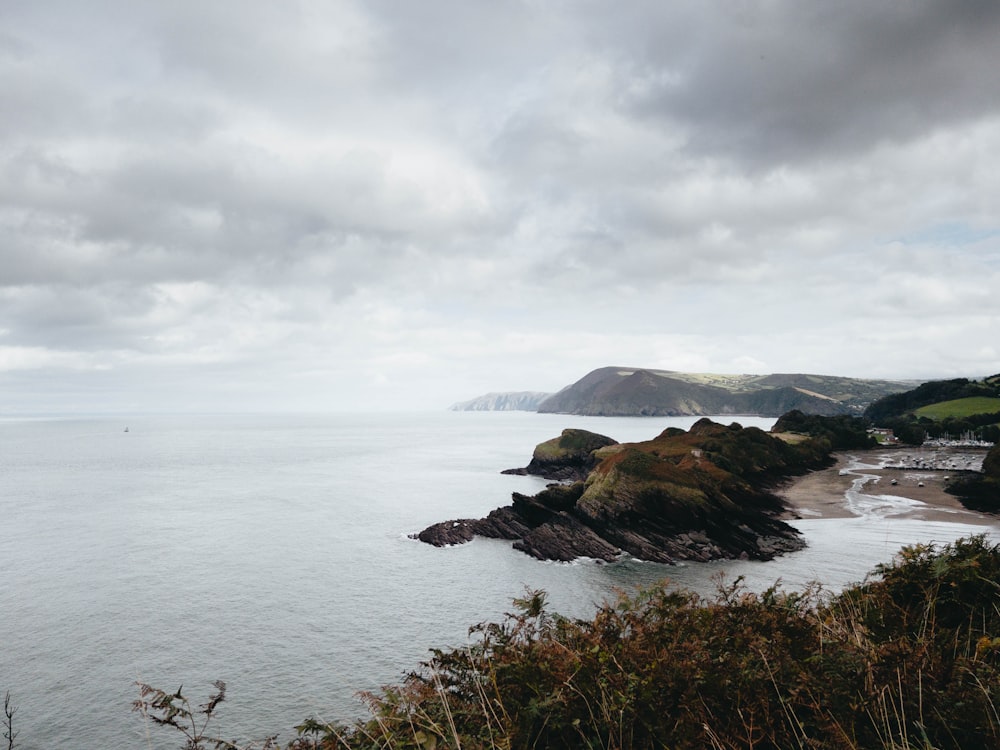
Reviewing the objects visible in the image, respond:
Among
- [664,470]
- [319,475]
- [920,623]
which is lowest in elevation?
[319,475]

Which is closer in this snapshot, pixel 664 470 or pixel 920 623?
pixel 920 623

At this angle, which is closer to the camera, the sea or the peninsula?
the sea

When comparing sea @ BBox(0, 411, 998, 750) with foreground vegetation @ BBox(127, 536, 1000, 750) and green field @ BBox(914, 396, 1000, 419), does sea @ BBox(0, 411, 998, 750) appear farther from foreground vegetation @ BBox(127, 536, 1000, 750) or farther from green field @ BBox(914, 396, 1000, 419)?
green field @ BBox(914, 396, 1000, 419)

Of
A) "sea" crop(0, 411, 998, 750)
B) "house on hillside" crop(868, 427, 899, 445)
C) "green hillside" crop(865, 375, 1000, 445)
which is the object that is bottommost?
"sea" crop(0, 411, 998, 750)

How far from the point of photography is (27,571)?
42.4 meters

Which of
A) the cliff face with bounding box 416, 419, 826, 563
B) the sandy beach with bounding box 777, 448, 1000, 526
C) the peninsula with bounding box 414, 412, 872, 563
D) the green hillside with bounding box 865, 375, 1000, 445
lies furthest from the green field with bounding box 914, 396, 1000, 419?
the cliff face with bounding box 416, 419, 826, 563

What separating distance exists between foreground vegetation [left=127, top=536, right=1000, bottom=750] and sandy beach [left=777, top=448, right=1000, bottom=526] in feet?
188

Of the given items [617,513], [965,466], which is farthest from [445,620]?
[965,466]

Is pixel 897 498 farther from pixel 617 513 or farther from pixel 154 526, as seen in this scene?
pixel 154 526

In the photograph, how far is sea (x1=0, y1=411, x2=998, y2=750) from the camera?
23.3 meters

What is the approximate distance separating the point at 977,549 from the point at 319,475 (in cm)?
10535

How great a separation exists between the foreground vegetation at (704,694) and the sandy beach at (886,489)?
57.3m

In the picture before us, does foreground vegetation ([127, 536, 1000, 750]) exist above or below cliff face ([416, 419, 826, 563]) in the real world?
above

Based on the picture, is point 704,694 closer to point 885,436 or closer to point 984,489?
point 984,489
